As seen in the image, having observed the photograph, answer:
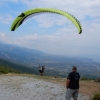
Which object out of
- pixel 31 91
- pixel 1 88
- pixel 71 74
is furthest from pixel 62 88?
pixel 71 74

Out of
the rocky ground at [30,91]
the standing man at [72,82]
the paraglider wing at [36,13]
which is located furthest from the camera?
the rocky ground at [30,91]

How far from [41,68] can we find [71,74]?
47.8 feet

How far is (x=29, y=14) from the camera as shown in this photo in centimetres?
962

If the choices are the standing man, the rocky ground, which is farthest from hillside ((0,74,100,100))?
the standing man

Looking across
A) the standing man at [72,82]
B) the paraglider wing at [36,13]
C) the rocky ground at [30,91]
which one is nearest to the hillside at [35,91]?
the rocky ground at [30,91]

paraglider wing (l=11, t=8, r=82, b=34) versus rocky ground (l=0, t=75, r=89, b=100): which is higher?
paraglider wing (l=11, t=8, r=82, b=34)

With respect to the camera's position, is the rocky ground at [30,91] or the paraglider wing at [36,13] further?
the rocky ground at [30,91]

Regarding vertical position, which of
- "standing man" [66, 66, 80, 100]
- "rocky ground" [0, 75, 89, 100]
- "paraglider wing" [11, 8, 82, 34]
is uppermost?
"paraglider wing" [11, 8, 82, 34]

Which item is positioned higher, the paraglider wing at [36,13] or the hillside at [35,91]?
the paraglider wing at [36,13]

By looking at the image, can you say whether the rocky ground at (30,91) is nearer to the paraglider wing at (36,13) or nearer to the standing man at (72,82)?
the standing man at (72,82)

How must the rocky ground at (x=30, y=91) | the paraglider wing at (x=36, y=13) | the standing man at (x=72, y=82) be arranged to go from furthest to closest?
the rocky ground at (x=30, y=91) → the standing man at (x=72, y=82) → the paraglider wing at (x=36, y=13)

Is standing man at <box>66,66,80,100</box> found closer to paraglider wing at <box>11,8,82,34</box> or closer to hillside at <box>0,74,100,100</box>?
paraglider wing at <box>11,8,82,34</box>

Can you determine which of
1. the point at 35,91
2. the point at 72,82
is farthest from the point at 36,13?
the point at 35,91

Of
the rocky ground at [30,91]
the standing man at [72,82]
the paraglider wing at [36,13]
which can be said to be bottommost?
the rocky ground at [30,91]
